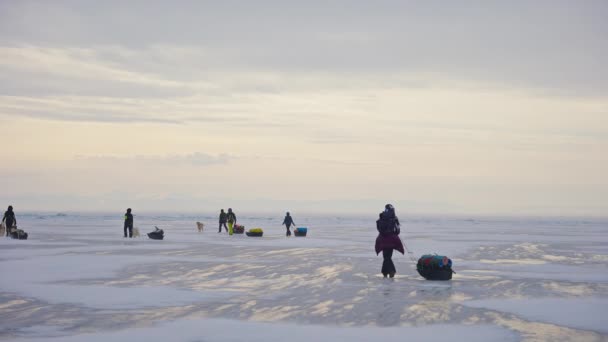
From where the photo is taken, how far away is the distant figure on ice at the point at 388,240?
17.5 meters

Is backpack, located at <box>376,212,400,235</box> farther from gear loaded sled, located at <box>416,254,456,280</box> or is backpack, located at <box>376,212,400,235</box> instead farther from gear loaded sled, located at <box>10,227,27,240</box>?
gear loaded sled, located at <box>10,227,27,240</box>

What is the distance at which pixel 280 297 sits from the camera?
1340 cm

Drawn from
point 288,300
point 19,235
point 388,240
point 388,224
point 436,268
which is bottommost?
point 288,300

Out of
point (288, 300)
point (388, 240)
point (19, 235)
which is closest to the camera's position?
point (288, 300)

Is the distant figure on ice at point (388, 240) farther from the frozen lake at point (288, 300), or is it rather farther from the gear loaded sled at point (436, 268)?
the gear loaded sled at point (436, 268)

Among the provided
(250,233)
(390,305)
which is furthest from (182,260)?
(250,233)

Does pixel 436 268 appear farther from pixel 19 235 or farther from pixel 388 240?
pixel 19 235

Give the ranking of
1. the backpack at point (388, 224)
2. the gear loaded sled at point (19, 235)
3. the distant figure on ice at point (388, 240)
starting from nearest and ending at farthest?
the distant figure on ice at point (388, 240) < the backpack at point (388, 224) < the gear loaded sled at point (19, 235)

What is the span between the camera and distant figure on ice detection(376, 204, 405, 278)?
1747 centimetres

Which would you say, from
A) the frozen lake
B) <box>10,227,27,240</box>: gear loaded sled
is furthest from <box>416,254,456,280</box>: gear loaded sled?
<box>10,227,27,240</box>: gear loaded sled

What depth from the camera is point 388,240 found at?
17656mm

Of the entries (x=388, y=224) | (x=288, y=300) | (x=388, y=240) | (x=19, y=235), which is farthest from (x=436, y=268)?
(x=19, y=235)

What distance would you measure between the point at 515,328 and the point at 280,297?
5.06 metres

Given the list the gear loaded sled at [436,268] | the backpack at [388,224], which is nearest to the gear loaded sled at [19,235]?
the backpack at [388,224]
